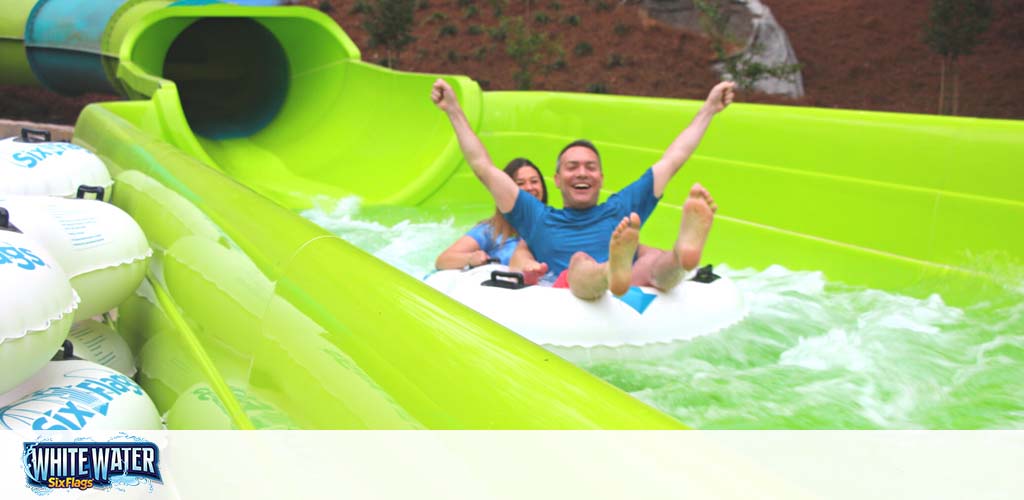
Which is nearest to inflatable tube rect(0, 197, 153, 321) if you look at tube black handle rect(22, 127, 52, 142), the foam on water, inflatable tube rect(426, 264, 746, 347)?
inflatable tube rect(426, 264, 746, 347)

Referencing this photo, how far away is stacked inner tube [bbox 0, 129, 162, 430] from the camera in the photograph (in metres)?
1.37

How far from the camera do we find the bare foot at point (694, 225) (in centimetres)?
205

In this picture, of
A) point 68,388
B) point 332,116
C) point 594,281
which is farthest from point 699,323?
point 332,116

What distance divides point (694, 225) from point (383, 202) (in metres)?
2.81

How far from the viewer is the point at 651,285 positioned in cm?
238

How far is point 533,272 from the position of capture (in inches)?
97.3

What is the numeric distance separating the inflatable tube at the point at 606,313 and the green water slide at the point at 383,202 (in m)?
0.81

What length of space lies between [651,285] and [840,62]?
8213 millimetres

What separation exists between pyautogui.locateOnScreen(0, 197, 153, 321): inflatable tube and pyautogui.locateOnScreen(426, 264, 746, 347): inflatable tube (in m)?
0.86

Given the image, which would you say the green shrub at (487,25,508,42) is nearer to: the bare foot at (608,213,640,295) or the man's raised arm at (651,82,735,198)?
the man's raised arm at (651,82,735,198)

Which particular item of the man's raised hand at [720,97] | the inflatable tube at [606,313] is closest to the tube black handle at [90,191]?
the inflatable tube at [606,313]

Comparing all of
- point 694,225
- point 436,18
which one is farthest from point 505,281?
point 436,18
